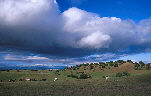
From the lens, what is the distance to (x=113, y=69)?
79.9 meters

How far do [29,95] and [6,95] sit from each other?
116 inches

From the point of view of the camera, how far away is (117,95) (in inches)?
909

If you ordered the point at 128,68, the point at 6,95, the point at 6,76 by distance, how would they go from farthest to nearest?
the point at 128,68 → the point at 6,76 → the point at 6,95

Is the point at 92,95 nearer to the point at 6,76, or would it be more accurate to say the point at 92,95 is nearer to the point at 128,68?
the point at 6,76

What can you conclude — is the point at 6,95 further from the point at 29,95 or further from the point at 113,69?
the point at 113,69

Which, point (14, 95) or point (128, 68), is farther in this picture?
point (128, 68)

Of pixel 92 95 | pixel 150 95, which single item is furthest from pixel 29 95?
pixel 150 95

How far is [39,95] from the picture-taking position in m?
22.7

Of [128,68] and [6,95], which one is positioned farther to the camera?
[128,68]

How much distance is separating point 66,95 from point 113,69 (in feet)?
197

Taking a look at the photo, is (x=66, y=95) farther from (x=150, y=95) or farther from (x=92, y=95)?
(x=150, y=95)

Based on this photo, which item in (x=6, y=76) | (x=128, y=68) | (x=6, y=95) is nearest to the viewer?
(x=6, y=95)

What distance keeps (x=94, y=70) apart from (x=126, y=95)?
59000 mm

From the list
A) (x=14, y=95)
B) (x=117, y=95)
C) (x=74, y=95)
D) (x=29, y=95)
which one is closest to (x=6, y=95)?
(x=14, y=95)
